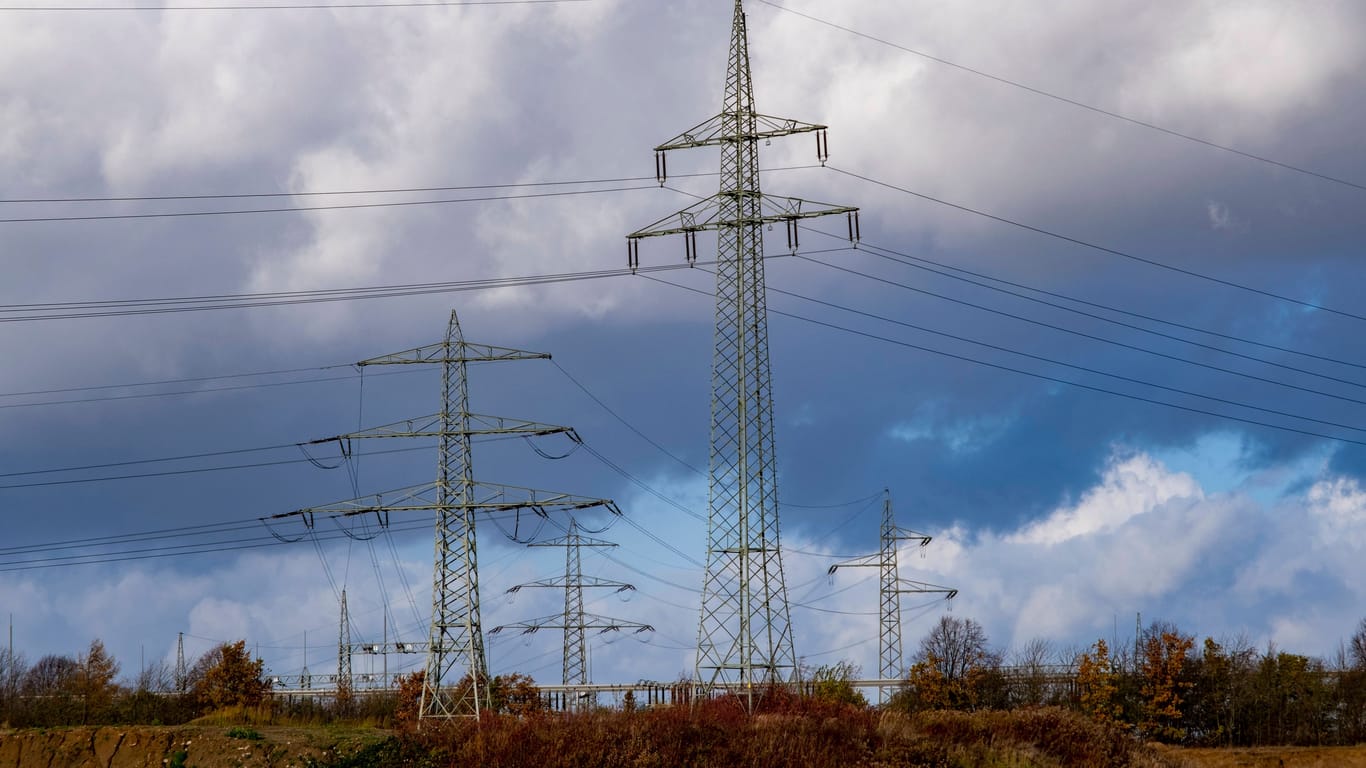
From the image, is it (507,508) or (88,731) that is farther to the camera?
(507,508)

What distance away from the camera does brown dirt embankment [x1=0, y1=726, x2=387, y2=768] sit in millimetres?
42500

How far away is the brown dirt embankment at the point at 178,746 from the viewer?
42500 mm

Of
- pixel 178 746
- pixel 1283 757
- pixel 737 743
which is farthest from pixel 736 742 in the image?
pixel 1283 757

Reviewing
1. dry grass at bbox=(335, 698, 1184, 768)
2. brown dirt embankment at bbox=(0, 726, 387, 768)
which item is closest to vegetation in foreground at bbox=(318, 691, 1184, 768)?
dry grass at bbox=(335, 698, 1184, 768)

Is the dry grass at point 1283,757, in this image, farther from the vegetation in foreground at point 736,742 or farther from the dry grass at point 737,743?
the dry grass at point 737,743

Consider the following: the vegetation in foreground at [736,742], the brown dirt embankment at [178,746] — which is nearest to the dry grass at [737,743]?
the vegetation in foreground at [736,742]

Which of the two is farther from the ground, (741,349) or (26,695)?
(741,349)

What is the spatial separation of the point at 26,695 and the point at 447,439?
3064cm

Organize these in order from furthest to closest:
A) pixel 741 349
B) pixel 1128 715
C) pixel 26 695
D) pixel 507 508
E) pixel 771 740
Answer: pixel 1128 715 < pixel 26 695 < pixel 507 508 < pixel 741 349 < pixel 771 740

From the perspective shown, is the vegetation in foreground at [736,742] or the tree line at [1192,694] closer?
the vegetation in foreground at [736,742]

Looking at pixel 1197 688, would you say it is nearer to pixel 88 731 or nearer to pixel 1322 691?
pixel 1322 691

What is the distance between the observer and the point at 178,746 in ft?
143

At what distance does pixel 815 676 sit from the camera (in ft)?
219

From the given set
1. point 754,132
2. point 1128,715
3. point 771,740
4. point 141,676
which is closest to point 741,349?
point 754,132
